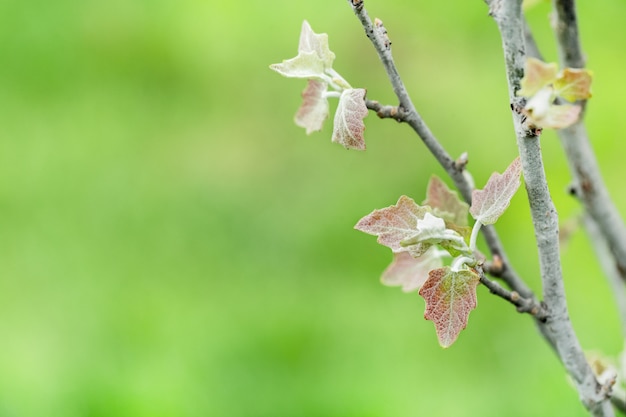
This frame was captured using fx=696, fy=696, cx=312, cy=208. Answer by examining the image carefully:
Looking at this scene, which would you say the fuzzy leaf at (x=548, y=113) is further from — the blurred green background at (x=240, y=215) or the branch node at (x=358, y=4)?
the blurred green background at (x=240, y=215)

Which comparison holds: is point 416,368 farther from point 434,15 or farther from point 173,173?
point 434,15

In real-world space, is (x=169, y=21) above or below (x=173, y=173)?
above

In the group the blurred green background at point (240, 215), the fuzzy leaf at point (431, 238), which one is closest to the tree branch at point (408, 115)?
the fuzzy leaf at point (431, 238)

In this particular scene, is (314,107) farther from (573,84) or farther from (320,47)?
(573,84)

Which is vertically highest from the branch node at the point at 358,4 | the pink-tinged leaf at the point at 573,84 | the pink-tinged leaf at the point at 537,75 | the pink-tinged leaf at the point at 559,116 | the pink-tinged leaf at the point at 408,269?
the branch node at the point at 358,4

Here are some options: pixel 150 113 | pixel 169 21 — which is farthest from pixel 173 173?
pixel 169 21

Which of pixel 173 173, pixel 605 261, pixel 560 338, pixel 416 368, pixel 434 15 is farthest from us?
pixel 434 15
